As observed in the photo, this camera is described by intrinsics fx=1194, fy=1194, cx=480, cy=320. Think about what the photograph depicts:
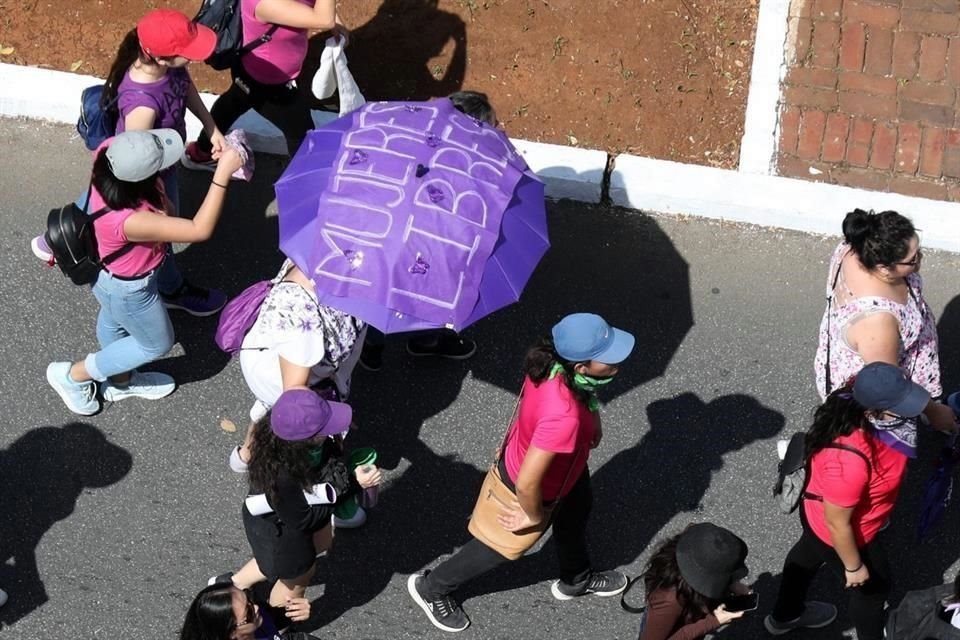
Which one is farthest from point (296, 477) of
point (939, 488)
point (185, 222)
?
point (939, 488)

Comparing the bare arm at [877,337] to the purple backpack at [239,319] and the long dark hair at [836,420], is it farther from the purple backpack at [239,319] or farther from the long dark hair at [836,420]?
the purple backpack at [239,319]

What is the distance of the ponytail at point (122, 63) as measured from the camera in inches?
218

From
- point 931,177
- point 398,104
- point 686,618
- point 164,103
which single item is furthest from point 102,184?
point 931,177

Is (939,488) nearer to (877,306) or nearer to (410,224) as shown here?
(877,306)

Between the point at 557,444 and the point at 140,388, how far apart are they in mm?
2605

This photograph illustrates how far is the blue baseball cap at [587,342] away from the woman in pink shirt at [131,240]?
1.75 m

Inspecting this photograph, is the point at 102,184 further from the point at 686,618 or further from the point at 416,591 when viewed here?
the point at 686,618

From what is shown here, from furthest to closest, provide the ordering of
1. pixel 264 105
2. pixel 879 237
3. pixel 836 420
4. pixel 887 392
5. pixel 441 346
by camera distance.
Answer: pixel 264 105
pixel 441 346
pixel 879 237
pixel 836 420
pixel 887 392

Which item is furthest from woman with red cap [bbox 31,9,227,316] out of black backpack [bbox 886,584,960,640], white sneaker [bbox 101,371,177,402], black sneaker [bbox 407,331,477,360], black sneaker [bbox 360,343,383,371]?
black backpack [bbox 886,584,960,640]

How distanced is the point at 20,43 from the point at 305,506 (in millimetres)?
4507

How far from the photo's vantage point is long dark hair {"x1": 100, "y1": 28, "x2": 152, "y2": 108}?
554 cm

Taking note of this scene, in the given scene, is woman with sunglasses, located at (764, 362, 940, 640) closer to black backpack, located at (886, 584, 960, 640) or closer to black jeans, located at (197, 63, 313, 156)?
black backpack, located at (886, 584, 960, 640)

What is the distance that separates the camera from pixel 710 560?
4.11 metres

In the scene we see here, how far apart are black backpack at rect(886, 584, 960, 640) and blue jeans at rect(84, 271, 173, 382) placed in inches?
137
